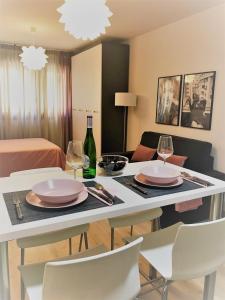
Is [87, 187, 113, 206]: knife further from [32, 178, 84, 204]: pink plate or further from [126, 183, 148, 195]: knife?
[126, 183, 148, 195]: knife

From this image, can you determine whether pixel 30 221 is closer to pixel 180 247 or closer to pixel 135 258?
pixel 135 258

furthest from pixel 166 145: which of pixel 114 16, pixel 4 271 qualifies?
pixel 114 16

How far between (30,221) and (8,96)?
5.05 metres

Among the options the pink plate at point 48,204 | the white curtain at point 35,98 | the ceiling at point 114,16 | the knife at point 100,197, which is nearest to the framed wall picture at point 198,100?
the ceiling at point 114,16

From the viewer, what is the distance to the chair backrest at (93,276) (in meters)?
0.89

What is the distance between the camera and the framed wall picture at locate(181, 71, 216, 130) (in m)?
3.19

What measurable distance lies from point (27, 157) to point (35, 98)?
2.28m

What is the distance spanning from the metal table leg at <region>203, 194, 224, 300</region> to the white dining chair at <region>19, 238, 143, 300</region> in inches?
25.8

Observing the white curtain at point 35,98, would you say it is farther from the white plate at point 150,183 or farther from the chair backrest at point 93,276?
the chair backrest at point 93,276

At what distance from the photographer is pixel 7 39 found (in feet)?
16.6

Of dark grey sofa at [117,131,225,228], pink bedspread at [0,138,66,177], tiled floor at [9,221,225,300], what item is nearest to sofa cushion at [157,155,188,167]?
dark grey sofa at [117,131,225,228]

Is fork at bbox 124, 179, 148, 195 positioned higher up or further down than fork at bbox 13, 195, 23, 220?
higher up

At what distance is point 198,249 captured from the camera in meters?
1.20

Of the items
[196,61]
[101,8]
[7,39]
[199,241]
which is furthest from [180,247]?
[7,39]
